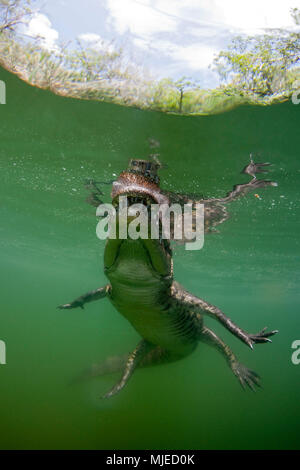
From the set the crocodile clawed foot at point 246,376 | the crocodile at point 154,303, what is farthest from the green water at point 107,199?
the crocodile clawed foot at point 246,376

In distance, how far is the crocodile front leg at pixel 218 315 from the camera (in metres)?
4.35

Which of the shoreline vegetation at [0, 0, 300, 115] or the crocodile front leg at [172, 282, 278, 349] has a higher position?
the shoreline vegetation at [0, 0, 300, 115]

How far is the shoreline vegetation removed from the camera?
549cm

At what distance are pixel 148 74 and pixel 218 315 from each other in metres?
5.09

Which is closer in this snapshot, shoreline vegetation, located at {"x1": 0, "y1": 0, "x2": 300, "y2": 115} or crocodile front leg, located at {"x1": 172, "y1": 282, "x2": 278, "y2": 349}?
crocodile front leg, located at {"x1": 172, "y1": 282, "x2": 278, "y2": 349}

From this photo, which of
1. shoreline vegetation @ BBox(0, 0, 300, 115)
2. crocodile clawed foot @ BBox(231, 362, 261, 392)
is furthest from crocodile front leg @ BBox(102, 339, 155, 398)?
shoreline vegetation @ BBox(0, 0, 300, 115)

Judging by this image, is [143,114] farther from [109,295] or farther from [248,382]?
[248,382]

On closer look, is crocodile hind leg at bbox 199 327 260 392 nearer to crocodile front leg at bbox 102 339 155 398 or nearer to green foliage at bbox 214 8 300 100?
crocodile front leg at bbox 102 339 155 398

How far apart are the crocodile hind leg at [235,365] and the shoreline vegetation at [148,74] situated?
17.3 feet

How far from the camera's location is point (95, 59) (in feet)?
19.7

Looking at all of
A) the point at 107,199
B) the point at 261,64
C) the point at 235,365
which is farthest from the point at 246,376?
the point at 107,199

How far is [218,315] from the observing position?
15.9ft

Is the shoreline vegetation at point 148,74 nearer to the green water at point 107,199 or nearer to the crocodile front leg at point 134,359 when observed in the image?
the green water at point 107,199

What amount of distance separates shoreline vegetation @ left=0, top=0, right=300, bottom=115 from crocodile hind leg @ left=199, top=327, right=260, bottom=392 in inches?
208
